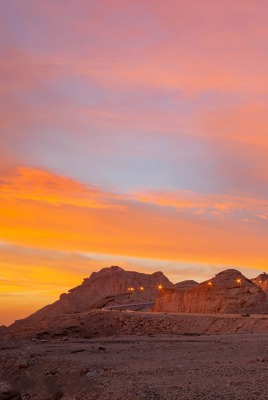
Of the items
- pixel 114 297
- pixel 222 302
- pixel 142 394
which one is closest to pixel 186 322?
pixel 222 302

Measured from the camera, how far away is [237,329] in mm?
45125

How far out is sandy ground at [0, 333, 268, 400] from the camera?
13297mm

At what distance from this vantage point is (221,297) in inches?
2450

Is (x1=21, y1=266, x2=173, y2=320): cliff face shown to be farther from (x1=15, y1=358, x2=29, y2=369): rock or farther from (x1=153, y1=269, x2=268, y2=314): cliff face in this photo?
(x1=15, y1=358, x2=29, y2=369): rock

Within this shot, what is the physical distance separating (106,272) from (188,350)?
13866cm

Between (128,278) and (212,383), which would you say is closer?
(212,383)

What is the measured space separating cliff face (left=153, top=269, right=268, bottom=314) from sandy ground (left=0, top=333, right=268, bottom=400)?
34353 millimetres

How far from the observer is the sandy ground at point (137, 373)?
43.6 feet

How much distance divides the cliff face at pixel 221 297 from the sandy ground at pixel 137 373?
34.4m

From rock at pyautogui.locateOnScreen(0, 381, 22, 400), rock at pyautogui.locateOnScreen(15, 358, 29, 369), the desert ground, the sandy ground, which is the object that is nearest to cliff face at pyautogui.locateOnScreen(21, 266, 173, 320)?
the desert ground

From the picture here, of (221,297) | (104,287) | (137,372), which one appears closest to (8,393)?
(137,372)

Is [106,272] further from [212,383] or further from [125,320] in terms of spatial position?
[212,383]

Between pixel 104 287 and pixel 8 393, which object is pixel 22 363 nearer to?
pixel 8 393

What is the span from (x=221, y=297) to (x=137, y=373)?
47.5 metres
